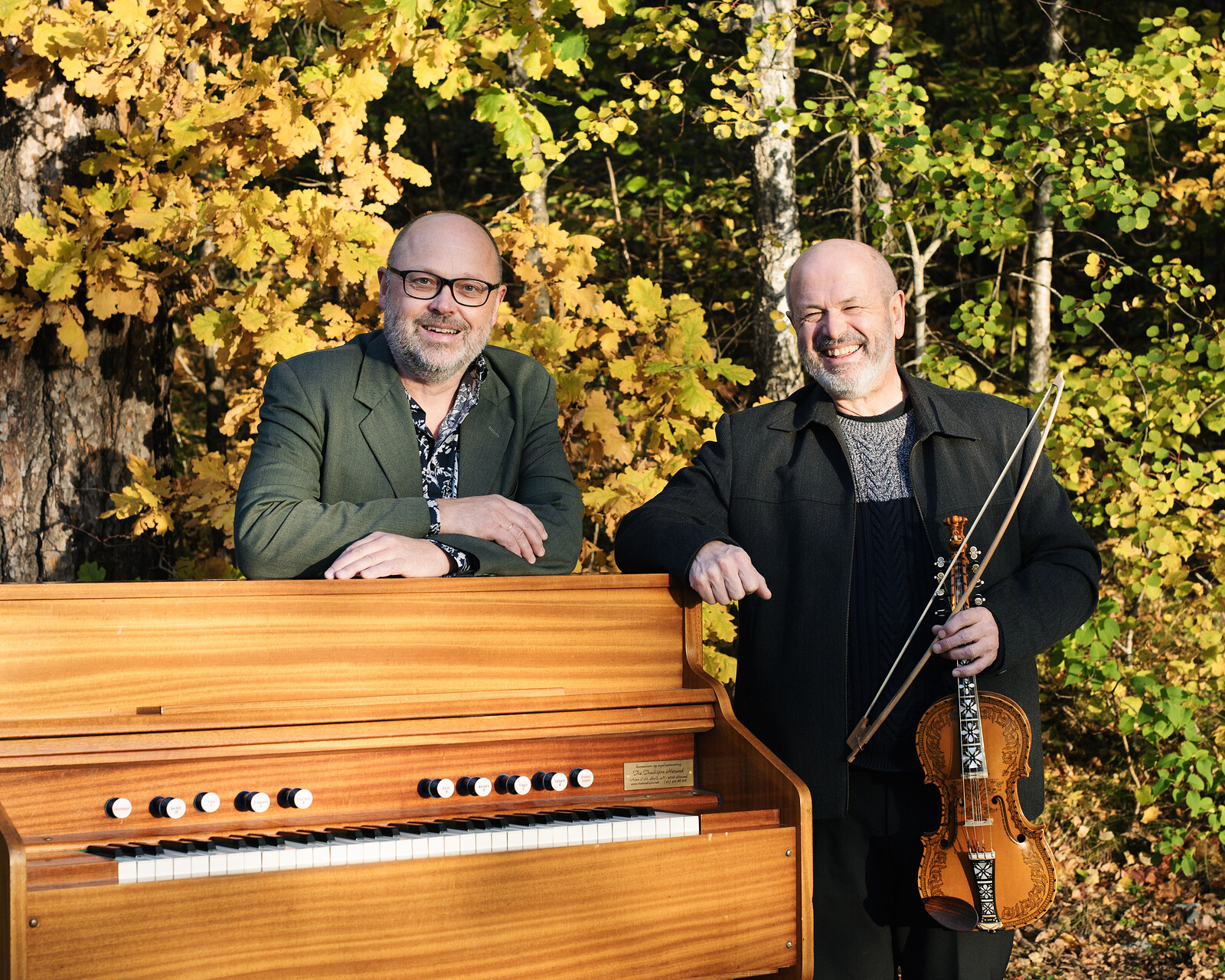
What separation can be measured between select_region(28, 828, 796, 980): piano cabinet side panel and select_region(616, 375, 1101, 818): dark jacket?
1.46 ft

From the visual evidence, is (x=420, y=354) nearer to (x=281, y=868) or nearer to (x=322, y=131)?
(x=281, y=868)

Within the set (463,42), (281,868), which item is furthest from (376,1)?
(281,868)

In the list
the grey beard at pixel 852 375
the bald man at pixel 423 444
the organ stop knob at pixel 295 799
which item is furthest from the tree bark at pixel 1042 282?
the organ stop knob at pixel 295 799

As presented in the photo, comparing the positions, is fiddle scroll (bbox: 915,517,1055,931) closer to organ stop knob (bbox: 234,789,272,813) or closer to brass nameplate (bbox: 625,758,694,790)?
brass nameplate (bbox: 625,758,694,790)

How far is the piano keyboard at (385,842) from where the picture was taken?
2039 mm

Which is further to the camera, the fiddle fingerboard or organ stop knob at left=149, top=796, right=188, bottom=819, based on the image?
the fiddle fingerboard

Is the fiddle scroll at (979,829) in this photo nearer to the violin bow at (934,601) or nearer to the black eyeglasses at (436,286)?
the violin bow at (934,601)

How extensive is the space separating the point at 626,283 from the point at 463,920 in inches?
150

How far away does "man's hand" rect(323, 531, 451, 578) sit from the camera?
8.40 ft

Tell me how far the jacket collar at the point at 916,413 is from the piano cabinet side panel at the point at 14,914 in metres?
1.91

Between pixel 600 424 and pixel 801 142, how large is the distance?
213 inches

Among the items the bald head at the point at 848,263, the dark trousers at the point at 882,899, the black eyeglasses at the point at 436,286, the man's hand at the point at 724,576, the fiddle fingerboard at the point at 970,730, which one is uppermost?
the bald head at the point at 848,263

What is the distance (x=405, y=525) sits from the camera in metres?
2.73

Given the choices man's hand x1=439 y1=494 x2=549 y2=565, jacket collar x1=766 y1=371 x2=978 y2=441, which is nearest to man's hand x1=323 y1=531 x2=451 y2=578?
man's hand x1=439 y1=494 x2=549 y2=565
